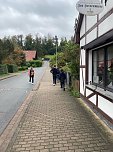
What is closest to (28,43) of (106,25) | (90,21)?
(90,21)

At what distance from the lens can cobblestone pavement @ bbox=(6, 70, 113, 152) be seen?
579 centimetres

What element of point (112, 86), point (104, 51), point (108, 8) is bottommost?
Answer: point (112, 86)

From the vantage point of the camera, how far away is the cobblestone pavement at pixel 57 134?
228 inches

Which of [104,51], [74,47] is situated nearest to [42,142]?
[104,51]

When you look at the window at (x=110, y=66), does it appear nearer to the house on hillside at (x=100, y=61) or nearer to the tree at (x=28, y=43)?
the house on hillside at (x=100, y=61)

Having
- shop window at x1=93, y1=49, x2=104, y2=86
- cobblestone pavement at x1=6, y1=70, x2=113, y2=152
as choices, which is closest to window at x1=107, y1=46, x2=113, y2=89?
shop window at x1=93, y1=49, x2=104, y2=86

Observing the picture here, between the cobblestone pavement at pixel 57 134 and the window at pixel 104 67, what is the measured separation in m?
1.24

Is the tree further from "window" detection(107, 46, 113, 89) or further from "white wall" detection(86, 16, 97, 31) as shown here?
"window" detection(107, 46, 113, 89)

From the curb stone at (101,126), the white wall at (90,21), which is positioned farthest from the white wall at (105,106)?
the white wall at (90,21)

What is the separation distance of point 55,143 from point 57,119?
2.54 metres

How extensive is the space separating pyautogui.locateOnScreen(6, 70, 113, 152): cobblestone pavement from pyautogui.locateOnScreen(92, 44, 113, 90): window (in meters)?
1.24

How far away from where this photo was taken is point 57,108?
1066 centimetres

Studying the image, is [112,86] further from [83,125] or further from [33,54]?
[33,54]

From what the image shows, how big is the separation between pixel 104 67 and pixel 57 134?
3065 mm
